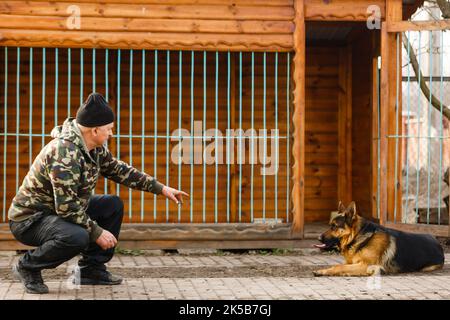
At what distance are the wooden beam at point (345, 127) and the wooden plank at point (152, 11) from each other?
2.76 metres

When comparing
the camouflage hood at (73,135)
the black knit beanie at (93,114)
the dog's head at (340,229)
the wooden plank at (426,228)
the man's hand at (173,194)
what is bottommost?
the wooden plank at (426,228)

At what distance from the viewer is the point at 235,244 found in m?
10.0

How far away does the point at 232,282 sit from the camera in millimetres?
7066

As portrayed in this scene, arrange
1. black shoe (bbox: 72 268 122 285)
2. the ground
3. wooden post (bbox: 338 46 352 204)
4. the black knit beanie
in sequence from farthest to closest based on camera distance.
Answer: wooden post (bbox: 338 46 352 204), black shoe (bbox: 72 268 122 285), the ground, the black knit beanie

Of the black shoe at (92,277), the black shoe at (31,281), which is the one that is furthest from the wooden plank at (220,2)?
the black shoe at (31,281)

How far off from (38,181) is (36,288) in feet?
2.73

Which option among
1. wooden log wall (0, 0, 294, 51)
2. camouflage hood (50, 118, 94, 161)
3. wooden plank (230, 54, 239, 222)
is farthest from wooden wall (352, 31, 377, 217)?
camouflage hood (50, 118, 94, 161)

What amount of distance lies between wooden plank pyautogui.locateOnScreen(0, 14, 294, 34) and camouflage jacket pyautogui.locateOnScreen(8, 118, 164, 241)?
12.1ft

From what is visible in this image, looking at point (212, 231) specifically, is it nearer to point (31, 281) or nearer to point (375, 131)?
point (375, 131)

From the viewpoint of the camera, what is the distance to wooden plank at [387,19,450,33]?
9.67 m

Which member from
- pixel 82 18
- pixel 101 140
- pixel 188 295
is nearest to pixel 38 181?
pixel 101 140

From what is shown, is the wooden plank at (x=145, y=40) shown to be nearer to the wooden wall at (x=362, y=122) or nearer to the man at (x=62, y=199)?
the wooden wall at (x=362, y=122)

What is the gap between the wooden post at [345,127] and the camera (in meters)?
12.5

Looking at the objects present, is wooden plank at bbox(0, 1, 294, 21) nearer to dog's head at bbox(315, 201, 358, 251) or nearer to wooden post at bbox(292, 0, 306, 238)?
wooden post at bbox(292, 0, 306, 238)
